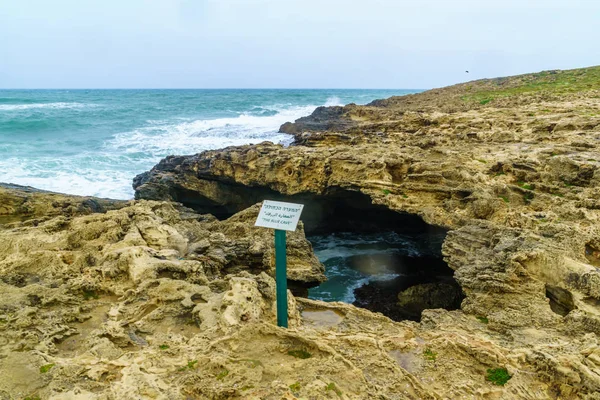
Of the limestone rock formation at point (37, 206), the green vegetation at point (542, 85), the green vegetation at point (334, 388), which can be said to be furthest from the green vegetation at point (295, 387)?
the green vegetation at point (542, 85)

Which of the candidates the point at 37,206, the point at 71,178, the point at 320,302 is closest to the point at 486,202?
the point at 320,302

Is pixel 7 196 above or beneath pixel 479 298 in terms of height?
above

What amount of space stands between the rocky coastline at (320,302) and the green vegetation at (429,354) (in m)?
0.02

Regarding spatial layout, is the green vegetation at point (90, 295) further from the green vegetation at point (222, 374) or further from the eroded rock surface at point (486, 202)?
the eroded rock surface at point (486, 202)

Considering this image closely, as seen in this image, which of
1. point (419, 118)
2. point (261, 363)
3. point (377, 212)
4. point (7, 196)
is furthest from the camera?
point (419, 118)

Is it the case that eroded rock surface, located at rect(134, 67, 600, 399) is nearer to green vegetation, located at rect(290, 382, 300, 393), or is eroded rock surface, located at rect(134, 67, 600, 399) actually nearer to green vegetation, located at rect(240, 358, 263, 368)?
green vegetation, located at rect(290, 382, 300, 393)

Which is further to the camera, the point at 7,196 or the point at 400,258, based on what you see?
the point at 400,258

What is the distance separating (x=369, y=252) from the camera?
15.1 metres

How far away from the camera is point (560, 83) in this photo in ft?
93.6

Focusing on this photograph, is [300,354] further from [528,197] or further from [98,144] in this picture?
[98,144]

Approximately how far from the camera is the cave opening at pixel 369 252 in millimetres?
11164

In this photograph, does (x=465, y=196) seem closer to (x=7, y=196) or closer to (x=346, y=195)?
(x=346, y=195)

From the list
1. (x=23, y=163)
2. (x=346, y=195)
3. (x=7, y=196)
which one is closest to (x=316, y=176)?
(x=346, y=195)

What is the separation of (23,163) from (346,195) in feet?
72.1
